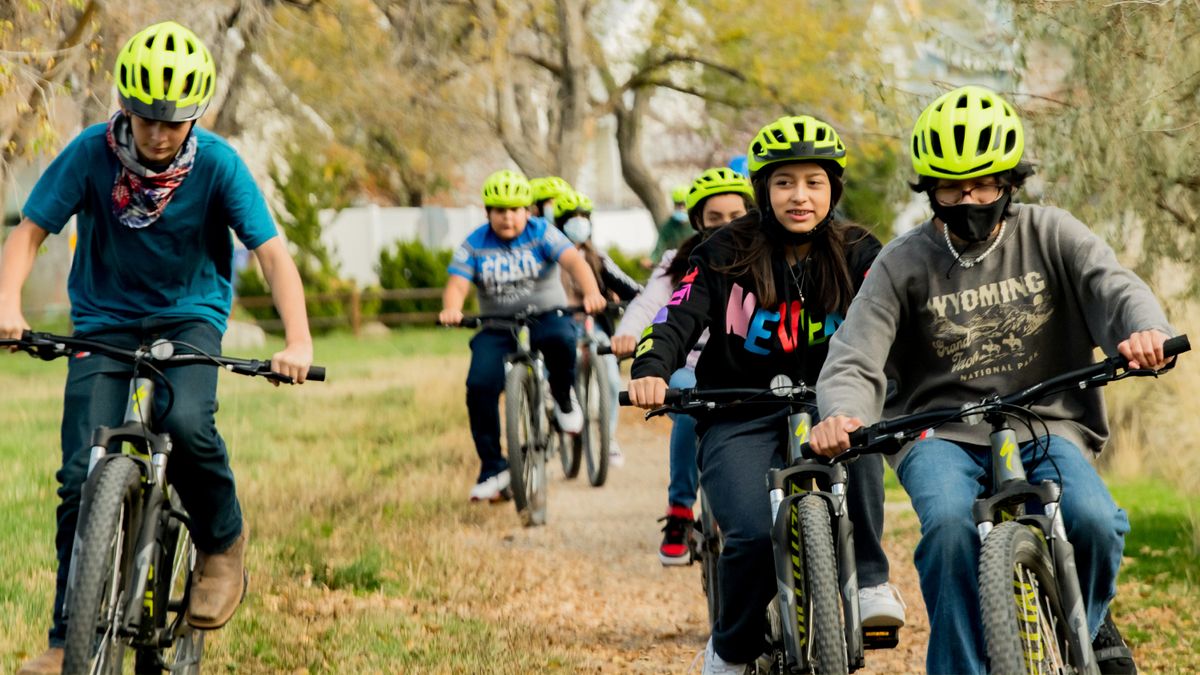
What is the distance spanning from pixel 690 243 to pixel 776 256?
1.72 meters

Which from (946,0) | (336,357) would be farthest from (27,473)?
(946,0)

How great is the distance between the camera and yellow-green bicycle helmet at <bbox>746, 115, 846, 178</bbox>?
543 cm

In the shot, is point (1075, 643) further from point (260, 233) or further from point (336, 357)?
point (336, 357)

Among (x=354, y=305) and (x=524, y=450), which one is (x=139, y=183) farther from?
(x=354, y=305)

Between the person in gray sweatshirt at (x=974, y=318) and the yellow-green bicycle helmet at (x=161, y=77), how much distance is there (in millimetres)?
2100

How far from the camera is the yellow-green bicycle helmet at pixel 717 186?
26.6ft

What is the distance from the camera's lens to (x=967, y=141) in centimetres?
470

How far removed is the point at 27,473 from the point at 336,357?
Answer: 14.7 meters

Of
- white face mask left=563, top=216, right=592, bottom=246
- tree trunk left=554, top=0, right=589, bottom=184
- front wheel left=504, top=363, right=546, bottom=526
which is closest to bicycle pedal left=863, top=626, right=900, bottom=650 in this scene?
front wheel left=504, top=363, right=546, bottom=526

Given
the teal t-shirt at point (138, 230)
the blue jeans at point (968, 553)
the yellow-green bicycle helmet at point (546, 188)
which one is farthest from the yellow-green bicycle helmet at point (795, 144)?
the yellow-green bicycle helmet at point (546, 188)

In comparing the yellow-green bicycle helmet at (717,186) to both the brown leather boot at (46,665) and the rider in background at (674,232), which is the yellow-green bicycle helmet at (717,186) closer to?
the brown leather boot at (46,665)

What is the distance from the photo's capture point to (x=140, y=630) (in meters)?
5.04

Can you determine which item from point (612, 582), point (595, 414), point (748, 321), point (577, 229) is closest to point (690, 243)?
point (748, 321)

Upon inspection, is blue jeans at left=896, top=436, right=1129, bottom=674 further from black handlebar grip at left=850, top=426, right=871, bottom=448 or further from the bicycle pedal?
the bicycle pedal
